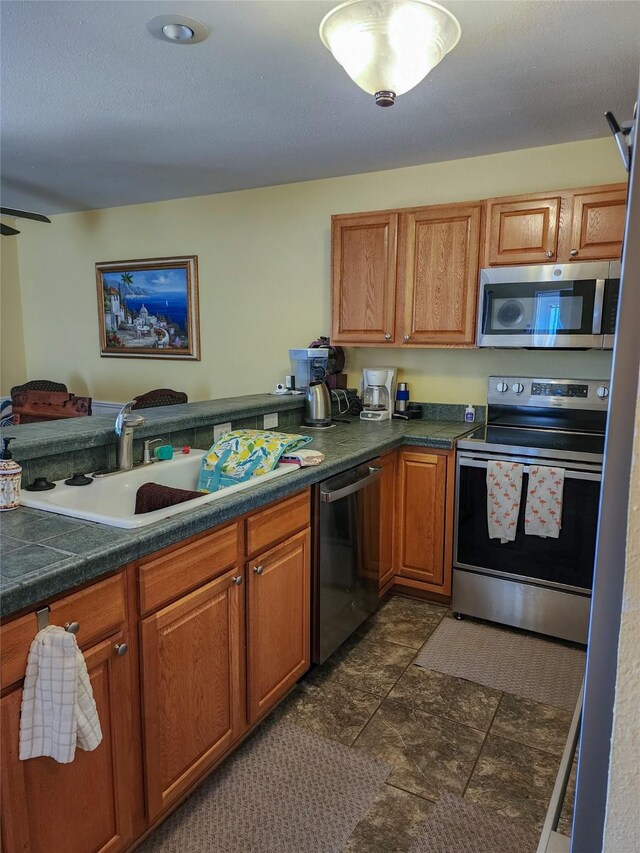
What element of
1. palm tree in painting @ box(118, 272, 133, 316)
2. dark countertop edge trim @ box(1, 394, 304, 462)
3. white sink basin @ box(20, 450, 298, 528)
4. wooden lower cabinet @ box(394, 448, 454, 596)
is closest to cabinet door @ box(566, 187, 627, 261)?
wooden lower cabinet @ box(394, 448, 454, 596)

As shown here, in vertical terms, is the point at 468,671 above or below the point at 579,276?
below

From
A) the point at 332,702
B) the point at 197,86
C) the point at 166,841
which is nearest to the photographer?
the point at 166,841

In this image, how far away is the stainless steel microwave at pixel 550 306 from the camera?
2.45 m

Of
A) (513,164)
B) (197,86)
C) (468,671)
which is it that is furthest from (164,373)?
(468,671)

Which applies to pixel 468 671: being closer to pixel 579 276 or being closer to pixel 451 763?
pixel 451 763

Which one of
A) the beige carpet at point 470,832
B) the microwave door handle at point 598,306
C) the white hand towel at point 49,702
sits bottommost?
the beige carpet at point 470,832

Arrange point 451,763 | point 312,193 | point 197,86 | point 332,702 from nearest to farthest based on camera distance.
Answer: point 451,763 < point 332,702 < point 197,86 < point 312,193

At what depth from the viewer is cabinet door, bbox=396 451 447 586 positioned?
9.16ft

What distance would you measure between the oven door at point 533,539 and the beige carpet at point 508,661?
11.4 inches

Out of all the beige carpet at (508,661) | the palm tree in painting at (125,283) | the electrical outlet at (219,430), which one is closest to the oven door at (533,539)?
the beige carpet at (508,661)

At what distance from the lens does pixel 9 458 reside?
1.52 meters

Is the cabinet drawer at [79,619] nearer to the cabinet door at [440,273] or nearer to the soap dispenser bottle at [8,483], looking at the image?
the soap dispenser bottle at [8,483]

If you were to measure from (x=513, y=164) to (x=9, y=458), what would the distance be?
2.82 m

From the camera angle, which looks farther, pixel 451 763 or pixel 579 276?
pixel 579 276
